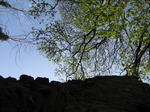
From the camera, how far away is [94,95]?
9.14ft

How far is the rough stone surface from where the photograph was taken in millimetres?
1563

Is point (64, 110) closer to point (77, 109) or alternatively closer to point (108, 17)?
point (77, 109)

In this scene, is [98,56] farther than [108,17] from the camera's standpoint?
Yes

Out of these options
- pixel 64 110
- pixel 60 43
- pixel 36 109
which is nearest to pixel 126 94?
pixel 64 110

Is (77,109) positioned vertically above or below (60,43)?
below

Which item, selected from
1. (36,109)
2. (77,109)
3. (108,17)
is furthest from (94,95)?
(108,17)

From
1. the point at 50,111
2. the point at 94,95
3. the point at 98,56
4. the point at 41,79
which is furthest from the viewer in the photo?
the point at 98,56

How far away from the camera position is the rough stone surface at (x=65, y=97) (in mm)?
1563

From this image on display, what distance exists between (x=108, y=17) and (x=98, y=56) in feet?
14.4

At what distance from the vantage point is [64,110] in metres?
2.07

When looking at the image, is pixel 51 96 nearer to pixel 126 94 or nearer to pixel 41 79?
pixel 41 79

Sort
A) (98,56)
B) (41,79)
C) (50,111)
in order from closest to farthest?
1. (50,111)
2. (41,79)
3. (98,56)

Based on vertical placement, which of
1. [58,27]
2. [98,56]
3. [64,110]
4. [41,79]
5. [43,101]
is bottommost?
[64,110]

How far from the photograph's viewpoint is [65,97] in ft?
7.22
